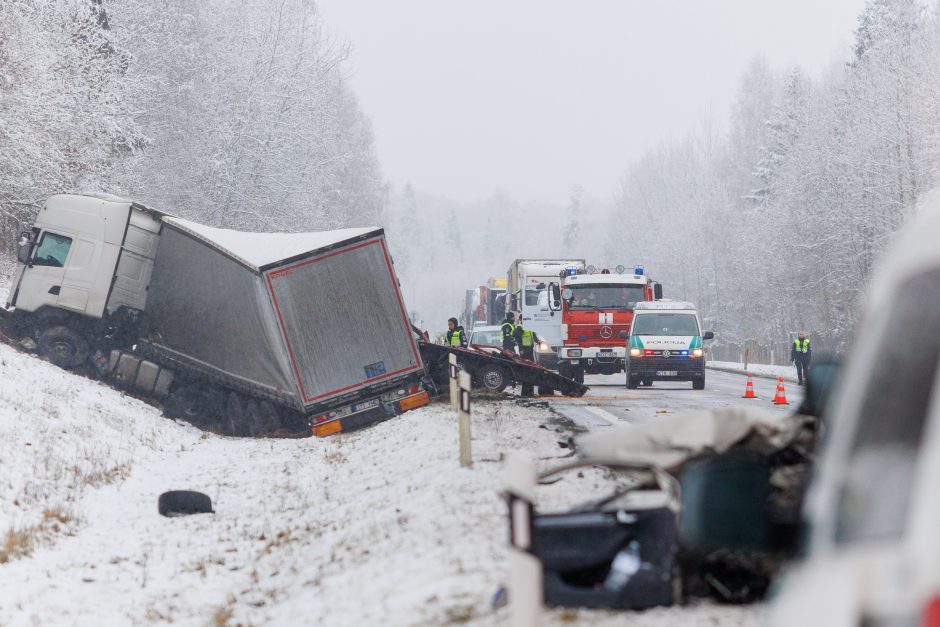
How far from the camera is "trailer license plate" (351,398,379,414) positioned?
18.3 meters

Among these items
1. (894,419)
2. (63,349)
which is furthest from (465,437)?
(63,349)

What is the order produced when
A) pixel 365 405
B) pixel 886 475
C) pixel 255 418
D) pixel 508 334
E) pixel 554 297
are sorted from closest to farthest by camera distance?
pixel 886 475 < pixel 365 405 < pixel 255 418 < pixel 508 334 < pixel 554 297

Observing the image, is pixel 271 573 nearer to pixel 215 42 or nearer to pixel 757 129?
pixel 215 42

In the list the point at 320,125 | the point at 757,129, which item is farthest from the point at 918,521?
the point at 757,129

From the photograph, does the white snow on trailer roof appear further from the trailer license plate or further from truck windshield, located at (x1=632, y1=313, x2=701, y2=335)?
truck windshield, located at (x1=632, y1=313, x2=701, y2=335)

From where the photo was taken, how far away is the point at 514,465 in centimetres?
443

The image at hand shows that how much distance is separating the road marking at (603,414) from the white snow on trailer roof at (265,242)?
515cm

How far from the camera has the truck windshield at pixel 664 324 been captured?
2602cm

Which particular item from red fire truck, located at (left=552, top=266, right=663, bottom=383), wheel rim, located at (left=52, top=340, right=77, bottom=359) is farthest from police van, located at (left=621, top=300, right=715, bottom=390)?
wheel rim, located at (left=52, top=340, right=77, bottom=359)

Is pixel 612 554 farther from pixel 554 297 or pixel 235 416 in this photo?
pixel 554 297

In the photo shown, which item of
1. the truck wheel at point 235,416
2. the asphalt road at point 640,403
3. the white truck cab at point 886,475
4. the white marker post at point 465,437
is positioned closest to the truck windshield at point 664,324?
the asphalt road at point 640,403

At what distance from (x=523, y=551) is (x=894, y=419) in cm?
274

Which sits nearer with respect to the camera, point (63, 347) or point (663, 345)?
point (63, 347)

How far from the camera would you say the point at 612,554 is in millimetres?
5273
